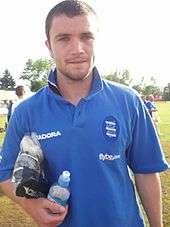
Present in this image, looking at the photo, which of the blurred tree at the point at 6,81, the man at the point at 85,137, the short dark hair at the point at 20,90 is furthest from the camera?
the blurred tree at the point at 6,81

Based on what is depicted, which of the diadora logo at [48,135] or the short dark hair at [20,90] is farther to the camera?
the short dark hair at [20,90]

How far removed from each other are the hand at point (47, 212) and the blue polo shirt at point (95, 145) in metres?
0.16

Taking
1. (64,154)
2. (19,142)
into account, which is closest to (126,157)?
(64,154)

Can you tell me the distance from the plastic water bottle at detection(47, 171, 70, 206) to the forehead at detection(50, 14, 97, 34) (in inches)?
34.4

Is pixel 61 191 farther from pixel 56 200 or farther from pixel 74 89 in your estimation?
pixel 74 89

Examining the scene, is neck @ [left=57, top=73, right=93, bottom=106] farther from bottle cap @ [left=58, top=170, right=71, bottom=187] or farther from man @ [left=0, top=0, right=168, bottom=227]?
bottle cap @ [left=58, top=170, right=71, bottom=187]

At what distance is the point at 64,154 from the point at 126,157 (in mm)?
434

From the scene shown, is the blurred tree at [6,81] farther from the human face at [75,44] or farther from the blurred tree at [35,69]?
the human face at [75,44]

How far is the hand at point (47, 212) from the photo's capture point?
2.90 meters

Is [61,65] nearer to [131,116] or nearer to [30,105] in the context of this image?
[30,105]

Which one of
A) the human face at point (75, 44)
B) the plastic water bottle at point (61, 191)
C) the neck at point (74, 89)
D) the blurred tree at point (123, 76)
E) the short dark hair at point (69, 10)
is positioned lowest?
the blurred tree at point (123, 76)

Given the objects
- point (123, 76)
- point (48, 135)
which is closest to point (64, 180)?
point (48, 135)

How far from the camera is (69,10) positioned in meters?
3.12

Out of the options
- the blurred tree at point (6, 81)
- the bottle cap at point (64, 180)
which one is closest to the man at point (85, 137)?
the bottle cap at point (64, 180)
